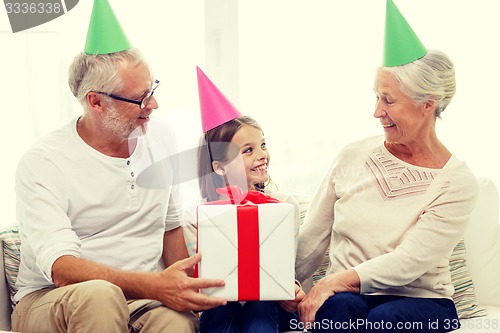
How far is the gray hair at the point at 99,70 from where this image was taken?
2.02 m

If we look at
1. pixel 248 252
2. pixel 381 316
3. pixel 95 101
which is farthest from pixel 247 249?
pixel 95 101

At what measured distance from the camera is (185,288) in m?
1.76

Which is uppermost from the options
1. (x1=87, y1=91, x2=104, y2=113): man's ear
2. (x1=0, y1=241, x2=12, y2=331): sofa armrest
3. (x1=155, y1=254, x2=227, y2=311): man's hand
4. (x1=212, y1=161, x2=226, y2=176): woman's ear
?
(x1=87, y1=91, x2=104, y2=113): man's ear

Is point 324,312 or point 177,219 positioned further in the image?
point 177,219

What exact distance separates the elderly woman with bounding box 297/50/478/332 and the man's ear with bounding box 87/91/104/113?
0.68 m

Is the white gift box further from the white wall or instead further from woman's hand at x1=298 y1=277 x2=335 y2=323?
the white wall

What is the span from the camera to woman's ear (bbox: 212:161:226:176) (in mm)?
2115

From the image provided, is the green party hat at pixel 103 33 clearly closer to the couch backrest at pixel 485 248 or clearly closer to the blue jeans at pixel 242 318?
the blue jeans at pixel 242 318

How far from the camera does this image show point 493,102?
267 cm

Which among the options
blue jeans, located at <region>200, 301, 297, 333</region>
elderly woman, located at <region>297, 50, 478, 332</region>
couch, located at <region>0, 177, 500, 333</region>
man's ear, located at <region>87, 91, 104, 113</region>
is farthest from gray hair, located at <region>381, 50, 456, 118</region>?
man's ear, located at <region>87, 91, 104, 113</region>

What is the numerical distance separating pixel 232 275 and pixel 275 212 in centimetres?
19

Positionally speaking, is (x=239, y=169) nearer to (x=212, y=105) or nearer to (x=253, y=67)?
(x=212, y=105)

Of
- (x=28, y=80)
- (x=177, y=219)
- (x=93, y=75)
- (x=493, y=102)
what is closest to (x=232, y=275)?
(x=177, y=219)

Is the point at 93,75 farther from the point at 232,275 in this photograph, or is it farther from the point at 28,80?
the point at 28,80
